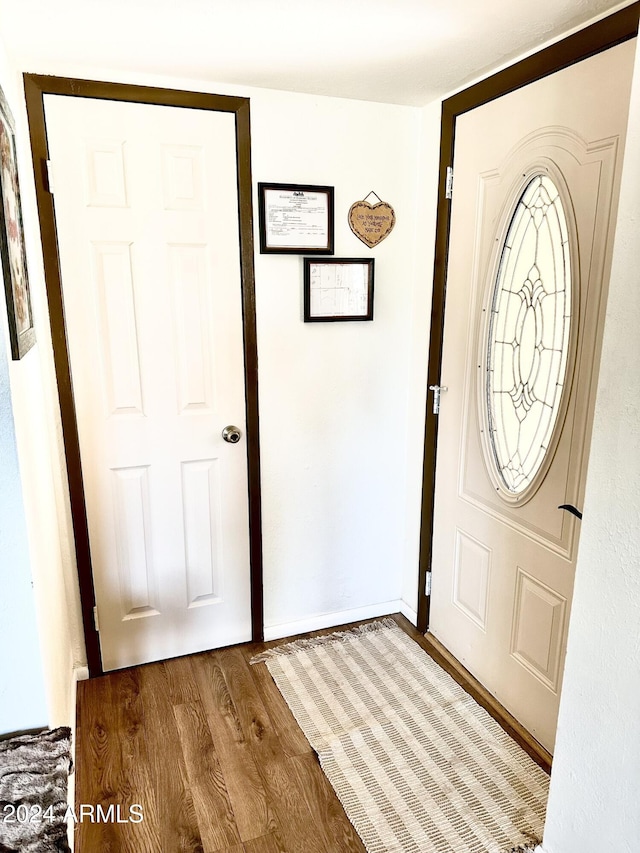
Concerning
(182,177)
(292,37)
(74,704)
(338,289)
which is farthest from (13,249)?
(74,704)

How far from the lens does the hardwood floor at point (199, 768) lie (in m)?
1.60

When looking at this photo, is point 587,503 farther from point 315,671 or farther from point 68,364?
point 68,364

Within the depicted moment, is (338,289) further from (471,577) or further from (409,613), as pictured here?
(409,613)

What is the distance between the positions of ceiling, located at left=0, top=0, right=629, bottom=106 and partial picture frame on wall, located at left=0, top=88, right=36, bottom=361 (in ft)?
1.08

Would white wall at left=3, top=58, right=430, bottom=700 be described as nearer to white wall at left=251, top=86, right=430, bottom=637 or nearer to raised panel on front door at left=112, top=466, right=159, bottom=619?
white wall at left=251, top=86, right=430, bottom=637

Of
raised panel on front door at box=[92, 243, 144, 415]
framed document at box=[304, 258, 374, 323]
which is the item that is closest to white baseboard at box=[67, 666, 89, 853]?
raised panel on front door at box=[92, 243, 144, 415]

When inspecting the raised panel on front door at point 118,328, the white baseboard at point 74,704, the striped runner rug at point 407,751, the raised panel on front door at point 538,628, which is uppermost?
the raised panel on front door at point 118,328

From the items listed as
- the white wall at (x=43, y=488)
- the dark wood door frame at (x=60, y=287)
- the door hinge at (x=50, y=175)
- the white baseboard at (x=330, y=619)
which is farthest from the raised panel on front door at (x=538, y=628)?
the door hinge at (x=50, y=175)

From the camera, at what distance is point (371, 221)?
2238 millimetres

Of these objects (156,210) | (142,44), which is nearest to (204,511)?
(156,210)

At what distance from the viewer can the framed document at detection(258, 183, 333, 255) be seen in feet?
6.87

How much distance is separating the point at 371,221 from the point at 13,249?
52.6 inches

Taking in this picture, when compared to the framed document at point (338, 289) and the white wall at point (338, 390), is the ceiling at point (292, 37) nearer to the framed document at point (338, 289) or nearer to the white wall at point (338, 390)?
the white wall at point (338, 390)

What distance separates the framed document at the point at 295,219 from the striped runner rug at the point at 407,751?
161 cm
